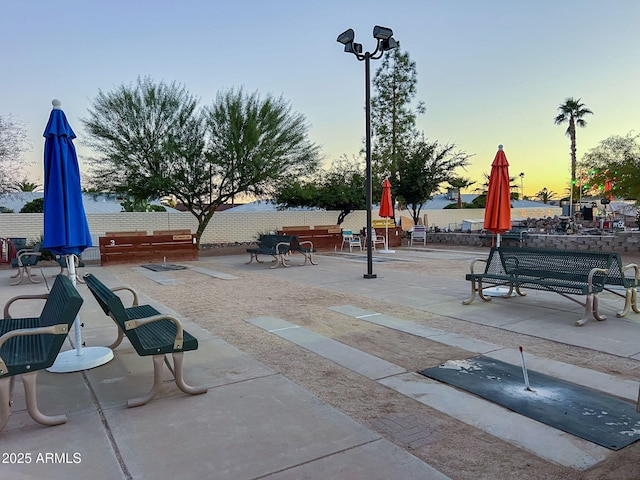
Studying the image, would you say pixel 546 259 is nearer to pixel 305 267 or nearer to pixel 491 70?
pixel 305 267

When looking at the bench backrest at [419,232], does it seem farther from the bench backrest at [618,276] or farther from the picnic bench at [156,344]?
the picnic bench at [156,344]

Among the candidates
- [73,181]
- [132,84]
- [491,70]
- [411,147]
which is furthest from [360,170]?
A: [73,181]

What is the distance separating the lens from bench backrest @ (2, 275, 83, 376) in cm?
306

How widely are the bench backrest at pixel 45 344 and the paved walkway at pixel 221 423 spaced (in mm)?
487

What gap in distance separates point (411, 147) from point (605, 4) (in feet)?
47.3

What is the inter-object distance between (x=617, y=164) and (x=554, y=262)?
21.2 m

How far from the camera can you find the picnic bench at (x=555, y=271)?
6.02 meters

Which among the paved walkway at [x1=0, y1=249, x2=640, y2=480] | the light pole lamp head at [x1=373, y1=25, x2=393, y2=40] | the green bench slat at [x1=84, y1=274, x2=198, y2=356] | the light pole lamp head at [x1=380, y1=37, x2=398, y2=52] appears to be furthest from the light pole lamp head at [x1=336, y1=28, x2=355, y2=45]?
the green bench slat at [x1=84, y1=274, x2=198, y2=356]

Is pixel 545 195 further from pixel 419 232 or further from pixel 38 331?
pixel 38 331

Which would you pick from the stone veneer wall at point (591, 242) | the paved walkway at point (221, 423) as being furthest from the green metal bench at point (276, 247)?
the stone veneer wall at point (591, 242)

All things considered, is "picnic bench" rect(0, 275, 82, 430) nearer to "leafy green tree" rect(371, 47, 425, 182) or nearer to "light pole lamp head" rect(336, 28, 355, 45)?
"light pole lamp head" rect(336, 28, 355, 45)

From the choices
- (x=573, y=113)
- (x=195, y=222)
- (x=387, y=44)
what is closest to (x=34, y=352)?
(x=387, y=44)

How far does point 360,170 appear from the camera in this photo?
2539 cm

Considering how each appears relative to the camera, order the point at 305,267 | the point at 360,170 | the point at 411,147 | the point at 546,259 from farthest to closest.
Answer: the point at 411,147 < the point at 360,170 < the point at 305,267 < the point at 546,259
